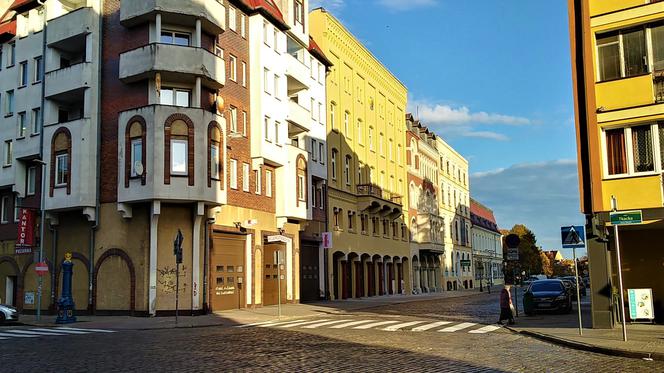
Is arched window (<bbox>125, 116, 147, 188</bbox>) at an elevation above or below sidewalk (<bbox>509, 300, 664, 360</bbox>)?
above

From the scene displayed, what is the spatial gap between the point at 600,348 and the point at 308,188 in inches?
1071

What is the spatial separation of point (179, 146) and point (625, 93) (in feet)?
61.7

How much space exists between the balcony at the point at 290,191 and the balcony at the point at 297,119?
1691mm

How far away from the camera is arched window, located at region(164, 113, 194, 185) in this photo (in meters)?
29.4

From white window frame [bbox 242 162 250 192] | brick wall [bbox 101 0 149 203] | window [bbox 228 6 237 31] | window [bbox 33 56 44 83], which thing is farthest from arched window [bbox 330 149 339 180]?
window [bbox 33 56 44 83]

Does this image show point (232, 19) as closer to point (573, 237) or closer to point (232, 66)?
point (232, 66)

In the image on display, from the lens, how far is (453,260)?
76.4 metres

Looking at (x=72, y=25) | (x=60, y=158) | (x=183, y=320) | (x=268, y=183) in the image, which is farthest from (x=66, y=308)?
(x=72, y=25)

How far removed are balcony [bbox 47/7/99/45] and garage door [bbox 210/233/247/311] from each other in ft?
39.9

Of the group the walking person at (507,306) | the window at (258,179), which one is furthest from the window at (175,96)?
the walking person at (507,306)

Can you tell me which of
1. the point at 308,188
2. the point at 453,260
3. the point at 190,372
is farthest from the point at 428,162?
the point at 190,372

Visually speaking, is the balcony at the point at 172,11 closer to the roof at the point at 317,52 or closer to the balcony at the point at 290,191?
the balcony at the point at 290,191

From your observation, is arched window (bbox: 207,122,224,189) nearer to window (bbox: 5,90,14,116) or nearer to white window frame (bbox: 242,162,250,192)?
white window frame (bbox: 242,162,250,192)

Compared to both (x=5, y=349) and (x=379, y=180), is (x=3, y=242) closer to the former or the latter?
(x=5, y=349)
